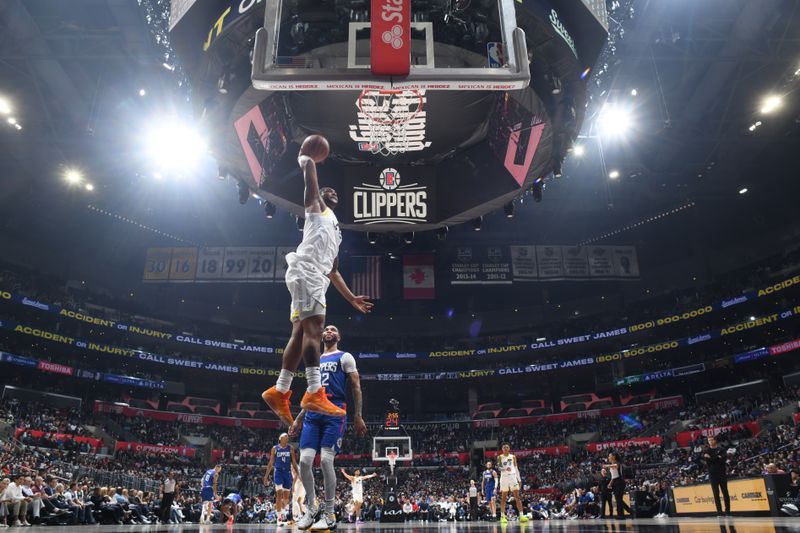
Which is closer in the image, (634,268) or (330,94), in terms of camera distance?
(330,94)

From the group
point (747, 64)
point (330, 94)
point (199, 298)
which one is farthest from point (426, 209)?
point (199, 298)

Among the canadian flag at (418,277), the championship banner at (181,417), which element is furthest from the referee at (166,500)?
the championship banner at (181,417)

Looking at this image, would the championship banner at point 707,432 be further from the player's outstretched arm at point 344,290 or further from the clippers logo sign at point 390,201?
the player's outstretched arm at point 344,290

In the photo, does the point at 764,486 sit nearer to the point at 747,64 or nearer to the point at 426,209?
the point at 426,209

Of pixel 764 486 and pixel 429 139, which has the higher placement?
pixel 429 139

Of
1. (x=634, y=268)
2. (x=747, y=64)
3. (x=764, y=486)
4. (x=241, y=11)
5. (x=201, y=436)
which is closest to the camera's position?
(x=241, y=11)

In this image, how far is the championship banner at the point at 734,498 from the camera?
39.4 ft

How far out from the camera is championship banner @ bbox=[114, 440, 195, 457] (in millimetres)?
29828

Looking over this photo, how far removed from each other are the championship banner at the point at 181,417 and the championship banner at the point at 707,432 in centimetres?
2690

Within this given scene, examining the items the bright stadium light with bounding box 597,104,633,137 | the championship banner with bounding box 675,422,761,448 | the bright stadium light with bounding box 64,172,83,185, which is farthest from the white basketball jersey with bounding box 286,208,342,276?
the championship banner with bounding box 675,422,761,448

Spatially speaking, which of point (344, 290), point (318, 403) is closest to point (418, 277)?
point (344, 290)

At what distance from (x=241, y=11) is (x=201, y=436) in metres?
34.8

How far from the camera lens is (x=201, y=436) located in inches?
1426

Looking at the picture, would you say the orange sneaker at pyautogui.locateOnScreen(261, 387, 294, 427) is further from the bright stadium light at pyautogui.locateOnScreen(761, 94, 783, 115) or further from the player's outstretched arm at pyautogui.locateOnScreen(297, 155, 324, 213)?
the bright stadium light at pyautogui.locateOnScreen(761, 94, 783, 115)
